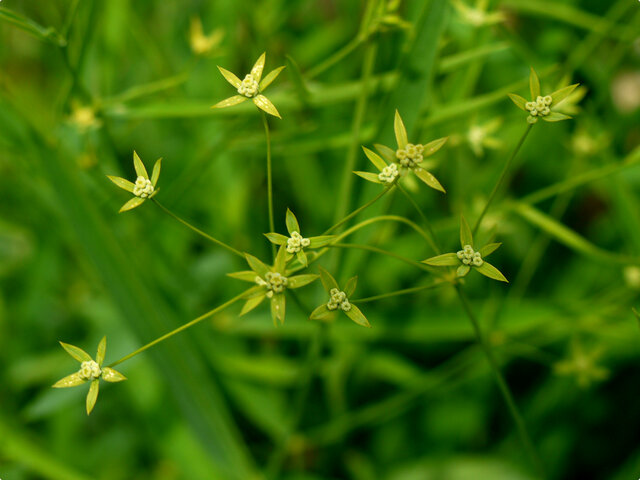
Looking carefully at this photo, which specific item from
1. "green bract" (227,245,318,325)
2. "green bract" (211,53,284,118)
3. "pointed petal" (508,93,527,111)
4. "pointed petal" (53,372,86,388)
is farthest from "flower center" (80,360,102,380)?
"pointed petal" (508,93,527,111)

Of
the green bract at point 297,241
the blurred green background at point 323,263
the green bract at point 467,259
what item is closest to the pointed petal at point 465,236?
the green bract at point 467,259

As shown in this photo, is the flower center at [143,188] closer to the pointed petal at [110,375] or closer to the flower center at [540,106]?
the pointed petal at [110,375]

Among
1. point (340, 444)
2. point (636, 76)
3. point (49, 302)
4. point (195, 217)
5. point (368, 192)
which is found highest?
point (636, 76)

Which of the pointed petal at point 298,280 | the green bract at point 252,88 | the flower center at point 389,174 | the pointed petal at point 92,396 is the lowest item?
the pointed petal at point 92,396

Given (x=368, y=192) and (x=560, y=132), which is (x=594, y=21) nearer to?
(x=560, y=132)

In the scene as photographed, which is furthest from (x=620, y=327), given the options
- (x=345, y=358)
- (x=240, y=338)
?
(x=240, y=338)

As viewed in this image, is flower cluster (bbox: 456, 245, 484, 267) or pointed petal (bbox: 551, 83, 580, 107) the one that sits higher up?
pointed petal (bbox: 551, 83, 580, 107)

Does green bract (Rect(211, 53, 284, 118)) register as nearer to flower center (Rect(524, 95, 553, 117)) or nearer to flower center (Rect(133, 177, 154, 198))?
flower center (Rect(133, 177, 154, 198))
